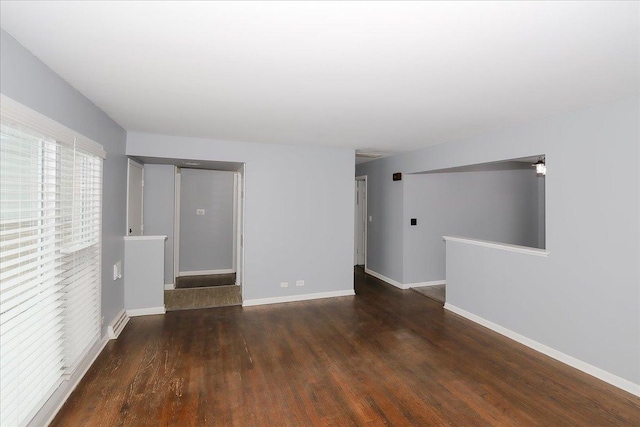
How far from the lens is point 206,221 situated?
263 inches

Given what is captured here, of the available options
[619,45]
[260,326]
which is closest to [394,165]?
[260,326]

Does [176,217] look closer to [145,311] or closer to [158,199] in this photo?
A: [158,199]

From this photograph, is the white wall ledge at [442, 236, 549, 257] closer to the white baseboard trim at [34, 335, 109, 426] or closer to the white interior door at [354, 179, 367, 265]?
the white interior door at [354, 179, 367, 265]

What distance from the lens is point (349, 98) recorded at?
2811 mm

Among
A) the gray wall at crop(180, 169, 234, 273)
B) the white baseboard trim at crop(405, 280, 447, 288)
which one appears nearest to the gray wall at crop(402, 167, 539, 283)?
the white baseboard trim at crop(405, 280, 447, 288)

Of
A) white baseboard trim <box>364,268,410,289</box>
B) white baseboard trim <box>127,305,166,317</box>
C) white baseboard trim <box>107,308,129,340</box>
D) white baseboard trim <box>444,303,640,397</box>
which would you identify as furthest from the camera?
white baseboard trim <box>364,268,410,289</box>

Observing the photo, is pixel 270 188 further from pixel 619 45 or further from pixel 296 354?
pixel 619 45

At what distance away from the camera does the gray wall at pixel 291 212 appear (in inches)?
188

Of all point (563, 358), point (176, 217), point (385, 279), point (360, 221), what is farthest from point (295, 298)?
point (563, 358)

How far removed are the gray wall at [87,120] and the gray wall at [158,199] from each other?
1134 mm

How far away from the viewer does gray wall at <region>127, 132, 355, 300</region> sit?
478 cm

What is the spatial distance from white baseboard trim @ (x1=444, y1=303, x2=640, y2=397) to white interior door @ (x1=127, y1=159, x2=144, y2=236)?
4.70 meters

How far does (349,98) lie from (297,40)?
1.06 meters

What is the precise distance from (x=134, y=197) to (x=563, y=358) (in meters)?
5.49
